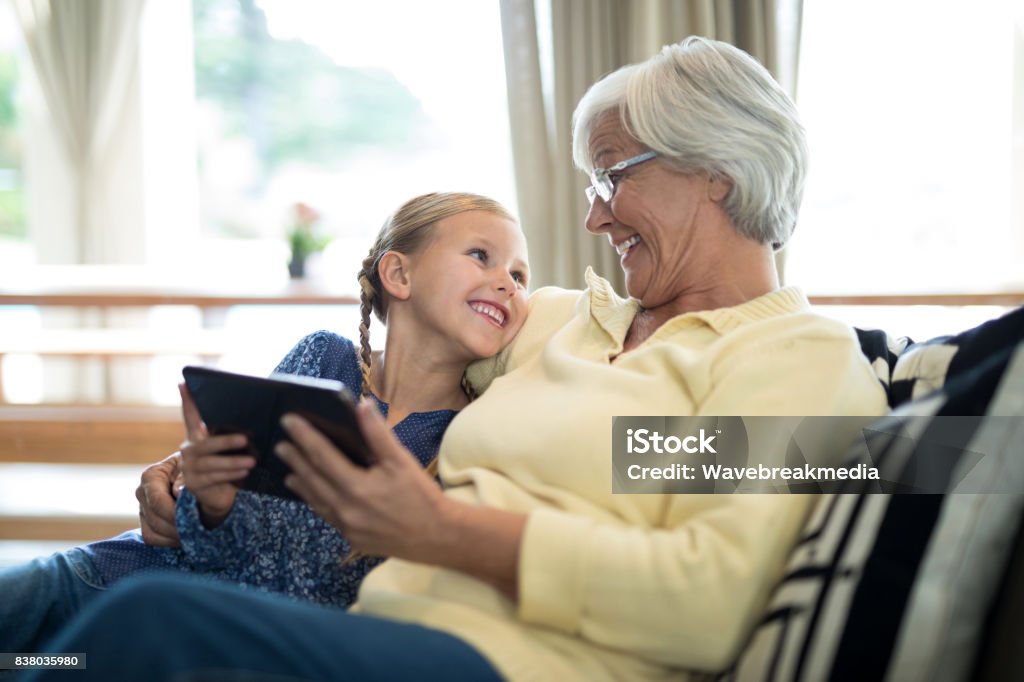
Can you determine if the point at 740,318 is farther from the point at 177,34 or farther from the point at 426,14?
the point at 177,34

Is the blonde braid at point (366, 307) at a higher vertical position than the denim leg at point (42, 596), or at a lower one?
higher

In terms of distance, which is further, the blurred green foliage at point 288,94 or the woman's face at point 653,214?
the blurred green foliage at point 288,94

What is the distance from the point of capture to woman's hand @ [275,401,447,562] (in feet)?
3.56

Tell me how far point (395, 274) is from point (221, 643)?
874 mm

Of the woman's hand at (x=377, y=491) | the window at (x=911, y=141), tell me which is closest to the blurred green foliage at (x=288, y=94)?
the window at (x=911, y=141)

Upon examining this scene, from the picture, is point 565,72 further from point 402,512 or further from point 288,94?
point 402,512

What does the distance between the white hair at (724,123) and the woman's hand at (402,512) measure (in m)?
0.67

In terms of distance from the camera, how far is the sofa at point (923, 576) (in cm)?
97

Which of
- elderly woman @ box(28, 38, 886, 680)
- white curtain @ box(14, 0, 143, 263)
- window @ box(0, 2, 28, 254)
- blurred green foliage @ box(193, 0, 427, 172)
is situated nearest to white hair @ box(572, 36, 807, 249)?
elderly woman @ box(28, 38, 886, 680)

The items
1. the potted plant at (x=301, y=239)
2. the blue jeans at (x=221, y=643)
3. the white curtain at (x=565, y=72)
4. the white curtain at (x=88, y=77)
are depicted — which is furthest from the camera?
the white curtain at (x=88, y=77)

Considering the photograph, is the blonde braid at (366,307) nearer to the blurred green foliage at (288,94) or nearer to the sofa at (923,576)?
the sofa at (923,576)

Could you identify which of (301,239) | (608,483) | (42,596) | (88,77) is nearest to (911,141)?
(301,239)

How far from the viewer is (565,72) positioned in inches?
142

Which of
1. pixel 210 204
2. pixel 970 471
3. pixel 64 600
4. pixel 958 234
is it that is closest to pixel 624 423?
pixel 970 471
